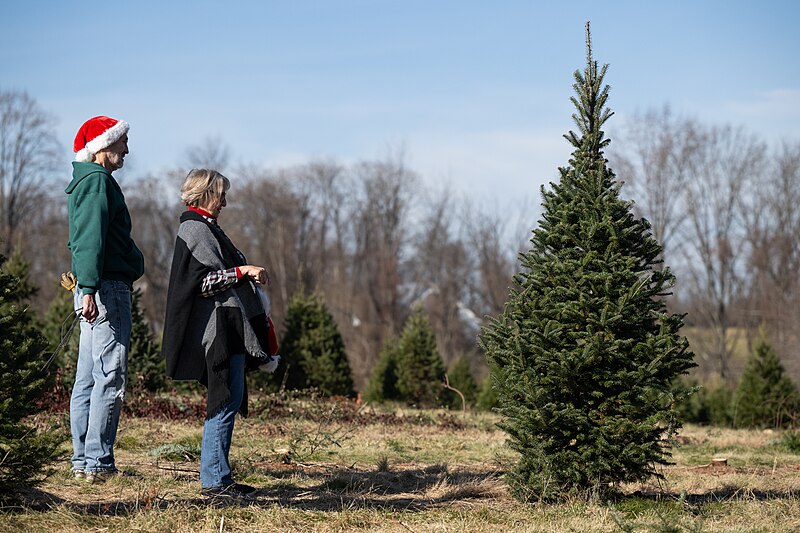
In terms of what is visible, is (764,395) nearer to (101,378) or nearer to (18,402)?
(101,378)

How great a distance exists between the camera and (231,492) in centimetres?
489

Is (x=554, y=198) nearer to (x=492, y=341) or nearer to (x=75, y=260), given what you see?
(x=492, y=341)

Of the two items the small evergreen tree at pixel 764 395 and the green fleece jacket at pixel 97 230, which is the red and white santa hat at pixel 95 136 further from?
the small evergreen tree at pixel 764 395

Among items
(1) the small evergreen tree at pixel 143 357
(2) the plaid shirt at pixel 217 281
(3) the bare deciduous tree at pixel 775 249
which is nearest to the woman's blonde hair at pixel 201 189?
(2) the plaid shirt at pixel 217 281

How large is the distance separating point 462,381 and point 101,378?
1379cm

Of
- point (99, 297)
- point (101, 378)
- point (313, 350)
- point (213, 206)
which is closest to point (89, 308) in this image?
point (99, 297)

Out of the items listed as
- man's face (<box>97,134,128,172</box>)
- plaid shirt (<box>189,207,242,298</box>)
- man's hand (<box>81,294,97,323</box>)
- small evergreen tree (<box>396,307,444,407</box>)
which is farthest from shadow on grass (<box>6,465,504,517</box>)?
small evergreen tree (<box>396,307,444,407</box>)

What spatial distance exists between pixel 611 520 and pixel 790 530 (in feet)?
2.98

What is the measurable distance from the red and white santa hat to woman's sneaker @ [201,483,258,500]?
7.29 ft

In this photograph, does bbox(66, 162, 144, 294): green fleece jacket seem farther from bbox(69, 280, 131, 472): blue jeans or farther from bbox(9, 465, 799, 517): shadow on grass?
bbox(9, 465, 799, 517): shadow on grass

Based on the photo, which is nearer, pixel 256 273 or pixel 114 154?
pixel 256 273

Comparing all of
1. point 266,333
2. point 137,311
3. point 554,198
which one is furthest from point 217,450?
point 137,311

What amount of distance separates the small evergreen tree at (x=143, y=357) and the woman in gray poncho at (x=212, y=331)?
665 cm

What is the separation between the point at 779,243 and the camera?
3831 centimetres
